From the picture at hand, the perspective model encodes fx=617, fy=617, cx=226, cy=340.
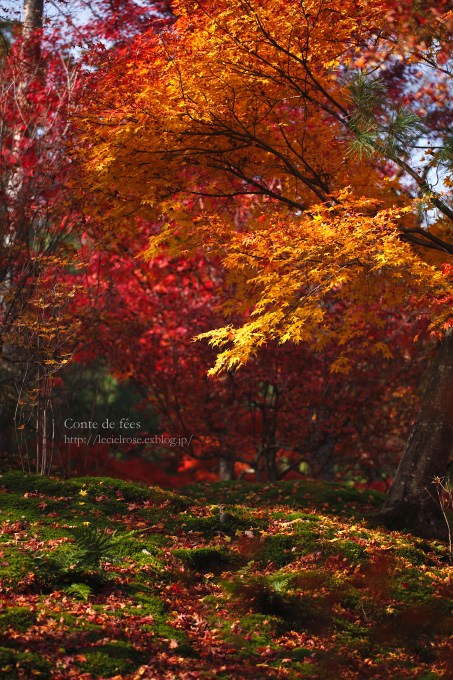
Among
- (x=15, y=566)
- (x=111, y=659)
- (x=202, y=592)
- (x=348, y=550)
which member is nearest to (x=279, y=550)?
(x=348, y=550)

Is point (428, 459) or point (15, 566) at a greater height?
point (428, 459)

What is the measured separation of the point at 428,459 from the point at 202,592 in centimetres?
384

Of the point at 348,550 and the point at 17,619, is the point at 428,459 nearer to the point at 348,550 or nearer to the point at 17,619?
the point at 348,550

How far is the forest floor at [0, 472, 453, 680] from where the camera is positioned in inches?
150

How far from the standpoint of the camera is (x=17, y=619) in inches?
149

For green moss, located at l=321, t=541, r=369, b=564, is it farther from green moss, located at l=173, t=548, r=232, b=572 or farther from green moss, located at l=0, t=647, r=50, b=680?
green moss, located at l=0, t=647, r=50, b=680

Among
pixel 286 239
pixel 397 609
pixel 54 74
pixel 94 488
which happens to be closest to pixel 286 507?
pixel 94 488

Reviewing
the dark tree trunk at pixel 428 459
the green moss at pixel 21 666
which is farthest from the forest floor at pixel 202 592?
the dark tree trunk at pixel 428 459

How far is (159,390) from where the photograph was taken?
10.5 meters

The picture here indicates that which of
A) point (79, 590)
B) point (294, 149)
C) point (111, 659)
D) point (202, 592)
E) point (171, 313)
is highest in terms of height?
point (294, 149)

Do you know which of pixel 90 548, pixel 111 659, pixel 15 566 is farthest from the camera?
pixel 90 548

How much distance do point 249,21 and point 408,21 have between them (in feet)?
5.36

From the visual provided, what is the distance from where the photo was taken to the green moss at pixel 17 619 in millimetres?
3707

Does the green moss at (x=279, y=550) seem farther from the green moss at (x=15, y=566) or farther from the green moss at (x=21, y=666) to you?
the green moss at (x=21, y=666)
